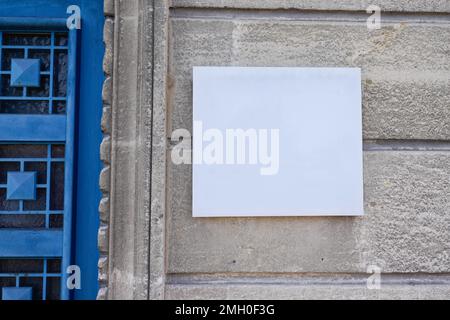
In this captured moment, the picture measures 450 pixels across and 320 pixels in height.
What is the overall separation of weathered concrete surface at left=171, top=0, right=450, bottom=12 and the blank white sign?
1.33 ft

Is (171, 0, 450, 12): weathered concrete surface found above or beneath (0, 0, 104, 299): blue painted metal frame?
above

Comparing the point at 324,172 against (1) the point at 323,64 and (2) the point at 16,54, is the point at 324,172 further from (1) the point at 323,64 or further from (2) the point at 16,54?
(2) the point at 16,54

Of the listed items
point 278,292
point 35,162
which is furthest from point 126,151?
point 278,292

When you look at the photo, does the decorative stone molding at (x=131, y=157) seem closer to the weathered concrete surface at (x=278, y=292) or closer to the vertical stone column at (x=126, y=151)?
the vertical stone column at (x=126, y=151)

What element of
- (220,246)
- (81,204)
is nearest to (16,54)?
(81,204)

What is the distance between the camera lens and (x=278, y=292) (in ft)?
7.71

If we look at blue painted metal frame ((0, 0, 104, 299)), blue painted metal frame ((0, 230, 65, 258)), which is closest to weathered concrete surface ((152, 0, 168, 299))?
blue painted metal frame ((0, 0, 104, 299))

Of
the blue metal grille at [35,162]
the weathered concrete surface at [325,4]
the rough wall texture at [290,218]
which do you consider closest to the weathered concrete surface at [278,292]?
the rough wall texture at [290,218]

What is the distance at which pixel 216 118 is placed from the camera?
2.36 metres

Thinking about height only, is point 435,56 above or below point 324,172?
above

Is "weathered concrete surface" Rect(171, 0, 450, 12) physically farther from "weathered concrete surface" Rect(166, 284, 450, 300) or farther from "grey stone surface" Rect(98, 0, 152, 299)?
"weathered concrete surface" Rect(166, 284, 450, 300)

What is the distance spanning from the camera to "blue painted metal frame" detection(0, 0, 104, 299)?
8.54ft

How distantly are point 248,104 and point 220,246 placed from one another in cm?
84
